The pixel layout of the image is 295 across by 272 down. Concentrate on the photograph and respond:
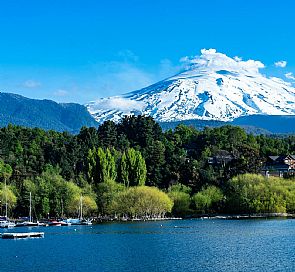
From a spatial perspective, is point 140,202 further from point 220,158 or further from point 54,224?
point 220,158

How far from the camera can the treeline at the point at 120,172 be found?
7812cm

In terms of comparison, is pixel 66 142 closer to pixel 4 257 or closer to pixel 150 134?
pixel 150 134

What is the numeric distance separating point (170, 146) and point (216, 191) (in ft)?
65.4

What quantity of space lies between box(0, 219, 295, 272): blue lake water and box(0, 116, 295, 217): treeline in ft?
41.9

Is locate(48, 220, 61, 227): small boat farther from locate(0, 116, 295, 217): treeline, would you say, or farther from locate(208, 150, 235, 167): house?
locate(208, 150, 235, 167): house

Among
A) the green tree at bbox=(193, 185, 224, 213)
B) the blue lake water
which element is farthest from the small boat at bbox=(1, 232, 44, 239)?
the green tree at bbox=(193, 185, 224, 213)

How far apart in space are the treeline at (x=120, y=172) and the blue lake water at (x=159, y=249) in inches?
503

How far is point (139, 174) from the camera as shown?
83.8m

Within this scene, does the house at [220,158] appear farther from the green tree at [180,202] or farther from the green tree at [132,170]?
the green tree at [132,170]

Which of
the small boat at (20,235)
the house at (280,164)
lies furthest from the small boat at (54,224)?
the house at (280,164)

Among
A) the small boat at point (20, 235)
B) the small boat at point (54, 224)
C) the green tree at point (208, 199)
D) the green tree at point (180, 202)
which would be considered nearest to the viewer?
the small boat at point (20, 235)

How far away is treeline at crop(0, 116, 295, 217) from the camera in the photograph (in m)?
78.1

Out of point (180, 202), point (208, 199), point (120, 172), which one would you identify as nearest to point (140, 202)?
point (180, 202)

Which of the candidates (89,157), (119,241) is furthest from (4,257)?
(89,157)
